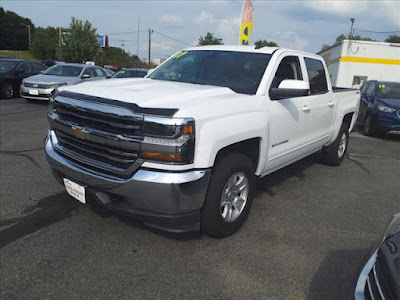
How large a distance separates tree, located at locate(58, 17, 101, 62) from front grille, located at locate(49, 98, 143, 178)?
1820 inches

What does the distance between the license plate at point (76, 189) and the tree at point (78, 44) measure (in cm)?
4636

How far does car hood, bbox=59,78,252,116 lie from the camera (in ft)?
9.68

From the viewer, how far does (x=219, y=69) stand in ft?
14.2

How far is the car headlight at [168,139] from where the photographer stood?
275 centimetres

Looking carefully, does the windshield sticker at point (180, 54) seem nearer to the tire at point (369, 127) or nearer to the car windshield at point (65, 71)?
the tire at point (369, 127)

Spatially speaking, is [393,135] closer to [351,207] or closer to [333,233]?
[351,207]

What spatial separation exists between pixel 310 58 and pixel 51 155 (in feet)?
12.1

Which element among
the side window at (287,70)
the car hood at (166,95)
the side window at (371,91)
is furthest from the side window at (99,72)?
the car hood at (166,95)

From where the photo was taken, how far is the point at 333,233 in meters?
3.77

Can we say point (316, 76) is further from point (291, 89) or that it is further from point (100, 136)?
point (100, 136)

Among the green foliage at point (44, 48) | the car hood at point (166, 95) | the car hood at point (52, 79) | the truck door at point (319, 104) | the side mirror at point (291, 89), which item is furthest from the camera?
the green foliage at point (44, 48)

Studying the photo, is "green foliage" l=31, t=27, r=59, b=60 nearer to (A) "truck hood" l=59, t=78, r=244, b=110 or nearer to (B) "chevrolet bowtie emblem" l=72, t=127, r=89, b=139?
(A) "truck hood" l=59, t=78, r=244, b=110

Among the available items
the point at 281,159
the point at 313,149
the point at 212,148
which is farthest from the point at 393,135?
the point at 212,148

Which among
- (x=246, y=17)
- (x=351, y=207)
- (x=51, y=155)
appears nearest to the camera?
(x=51, y=155)
